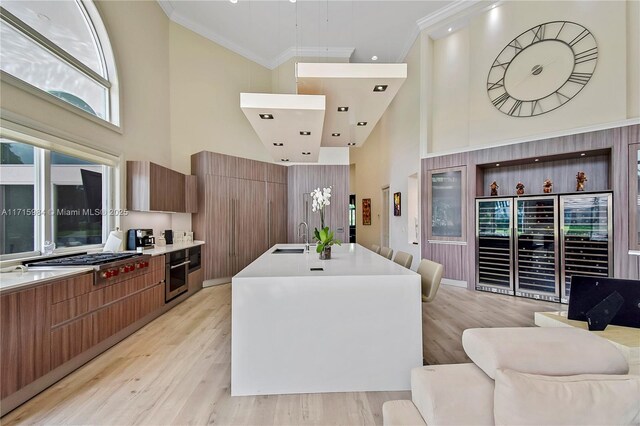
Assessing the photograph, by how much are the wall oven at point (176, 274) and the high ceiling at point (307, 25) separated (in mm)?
4433

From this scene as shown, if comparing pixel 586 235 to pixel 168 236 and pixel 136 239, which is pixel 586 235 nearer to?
pixel 136 239

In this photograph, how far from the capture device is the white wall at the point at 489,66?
11.6 feet

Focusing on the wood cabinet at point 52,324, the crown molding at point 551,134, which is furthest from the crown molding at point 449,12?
the wood cabinet at point 52,324

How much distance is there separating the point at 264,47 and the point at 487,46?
14.8 feet

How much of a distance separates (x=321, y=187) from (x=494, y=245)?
3590 mm

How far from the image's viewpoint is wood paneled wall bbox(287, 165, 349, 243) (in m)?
6.19

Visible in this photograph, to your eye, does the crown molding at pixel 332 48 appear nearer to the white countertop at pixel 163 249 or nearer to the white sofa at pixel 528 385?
the white countertop at pixel 163 249

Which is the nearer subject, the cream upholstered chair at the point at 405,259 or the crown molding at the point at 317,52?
the cream upholstered chair at the point at 405,259

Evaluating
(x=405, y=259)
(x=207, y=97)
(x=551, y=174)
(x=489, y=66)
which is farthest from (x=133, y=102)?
(x=551, y=174)

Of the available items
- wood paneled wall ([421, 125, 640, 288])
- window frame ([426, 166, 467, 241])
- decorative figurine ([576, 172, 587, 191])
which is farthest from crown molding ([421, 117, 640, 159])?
decorative figurine ([576, 172, 587, 191])

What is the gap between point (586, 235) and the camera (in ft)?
12.0

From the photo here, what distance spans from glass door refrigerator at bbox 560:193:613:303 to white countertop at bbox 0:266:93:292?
551cm

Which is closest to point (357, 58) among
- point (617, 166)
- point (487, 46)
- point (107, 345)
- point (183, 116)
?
point (487, 46)

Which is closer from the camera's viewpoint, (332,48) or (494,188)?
(494,188)
